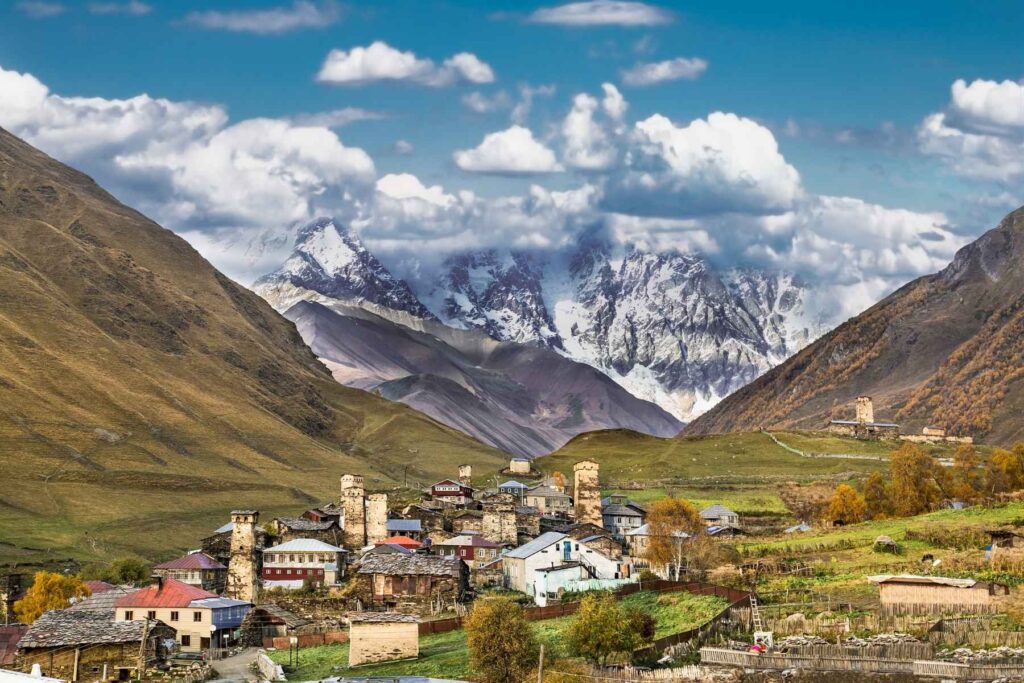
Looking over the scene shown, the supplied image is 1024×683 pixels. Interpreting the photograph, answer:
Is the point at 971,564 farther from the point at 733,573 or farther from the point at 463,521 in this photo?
the point at 463,521

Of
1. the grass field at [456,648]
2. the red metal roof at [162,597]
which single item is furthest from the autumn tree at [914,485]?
the red metal roof at [162,597]

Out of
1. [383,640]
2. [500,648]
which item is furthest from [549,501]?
[500,648]

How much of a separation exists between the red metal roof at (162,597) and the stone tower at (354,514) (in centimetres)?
3022

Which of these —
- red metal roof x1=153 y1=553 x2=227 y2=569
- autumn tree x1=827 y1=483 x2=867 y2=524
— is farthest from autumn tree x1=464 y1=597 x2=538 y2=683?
autumn tree x1=827 y1=483 x2=867 y2=524

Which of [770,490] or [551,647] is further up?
[770,490]

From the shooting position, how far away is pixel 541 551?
11156 cm

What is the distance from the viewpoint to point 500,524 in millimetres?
129500

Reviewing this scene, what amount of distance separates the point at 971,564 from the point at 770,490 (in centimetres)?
8852

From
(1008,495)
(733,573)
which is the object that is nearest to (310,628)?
(733,573)

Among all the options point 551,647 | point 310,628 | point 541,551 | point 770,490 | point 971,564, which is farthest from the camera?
point 770,490

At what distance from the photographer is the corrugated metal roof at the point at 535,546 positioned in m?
112

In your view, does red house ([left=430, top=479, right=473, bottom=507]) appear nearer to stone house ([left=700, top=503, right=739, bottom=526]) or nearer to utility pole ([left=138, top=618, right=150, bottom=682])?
stone house ([left=700, top=503, right=739, bottom=526])

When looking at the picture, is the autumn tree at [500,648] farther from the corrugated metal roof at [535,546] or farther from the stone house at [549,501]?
the stone house at [549,501]

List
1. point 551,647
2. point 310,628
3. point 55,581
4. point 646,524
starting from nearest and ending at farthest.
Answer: point 551,647
point 310,628
point 55,581
point 646,524
